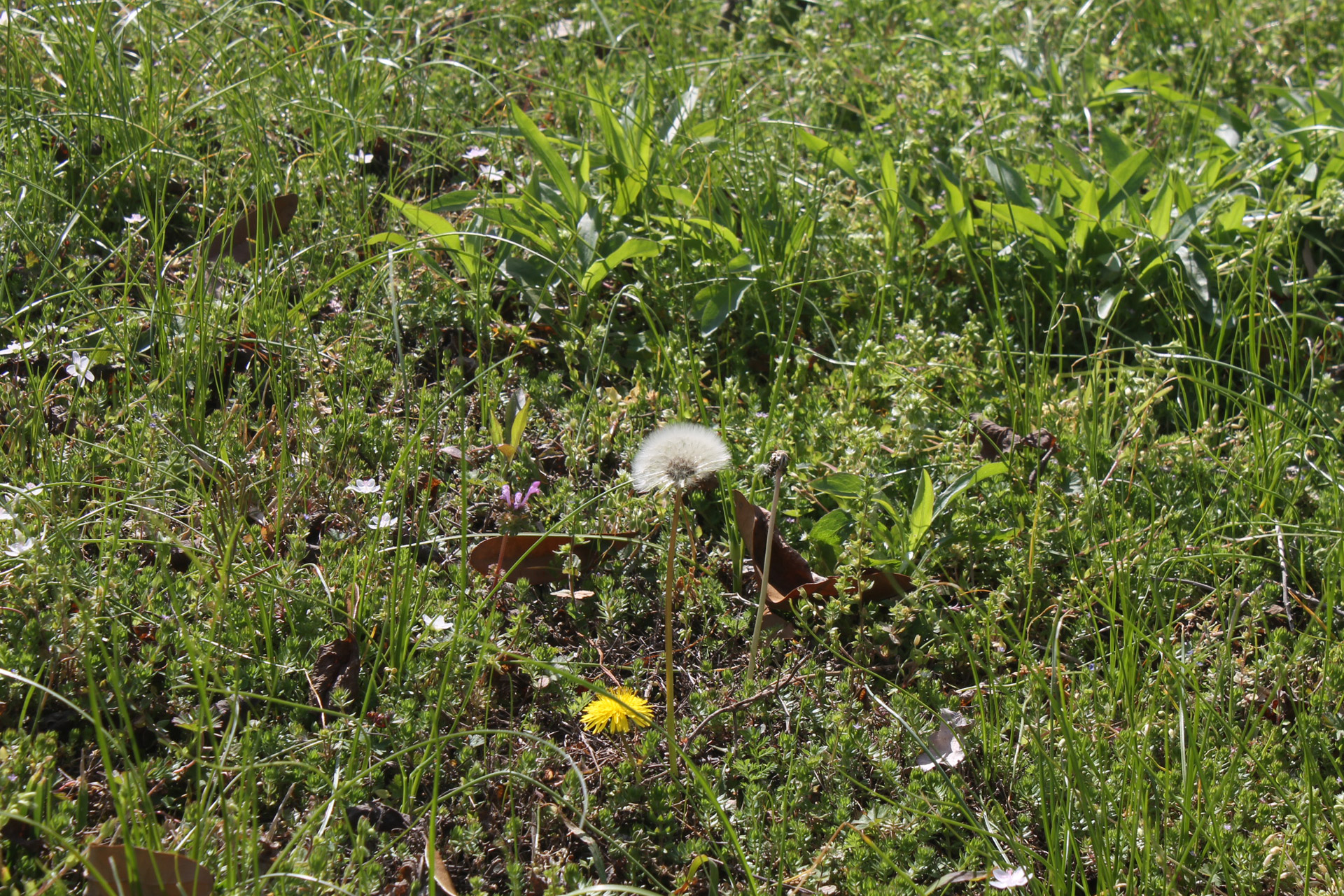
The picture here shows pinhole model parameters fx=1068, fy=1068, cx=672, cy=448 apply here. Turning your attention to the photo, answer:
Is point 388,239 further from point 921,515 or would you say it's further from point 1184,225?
point 1184,225

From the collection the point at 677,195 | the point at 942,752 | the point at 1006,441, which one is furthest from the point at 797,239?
the point at 942,752

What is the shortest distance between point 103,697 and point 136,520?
0.43 meters

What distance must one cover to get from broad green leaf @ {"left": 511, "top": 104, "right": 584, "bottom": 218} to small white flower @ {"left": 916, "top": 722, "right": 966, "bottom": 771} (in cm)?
161

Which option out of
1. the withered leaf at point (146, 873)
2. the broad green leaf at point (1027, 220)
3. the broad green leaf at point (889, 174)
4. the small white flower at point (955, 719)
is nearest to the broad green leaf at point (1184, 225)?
the broad green leaf at point (1027, 220)

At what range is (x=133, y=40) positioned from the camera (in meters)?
3.31

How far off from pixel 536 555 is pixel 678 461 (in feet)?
1.85

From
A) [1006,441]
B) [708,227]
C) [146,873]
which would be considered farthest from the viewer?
[708,227]

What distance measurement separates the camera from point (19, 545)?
1.79m

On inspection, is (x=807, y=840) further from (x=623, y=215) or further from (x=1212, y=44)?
(x=1212, y=44)

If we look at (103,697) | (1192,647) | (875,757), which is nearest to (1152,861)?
(875,757)

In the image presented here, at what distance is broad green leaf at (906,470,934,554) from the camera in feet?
6.86

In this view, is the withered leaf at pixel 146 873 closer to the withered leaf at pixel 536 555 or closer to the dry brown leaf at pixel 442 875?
the dry brown leaf at pixel 442 875

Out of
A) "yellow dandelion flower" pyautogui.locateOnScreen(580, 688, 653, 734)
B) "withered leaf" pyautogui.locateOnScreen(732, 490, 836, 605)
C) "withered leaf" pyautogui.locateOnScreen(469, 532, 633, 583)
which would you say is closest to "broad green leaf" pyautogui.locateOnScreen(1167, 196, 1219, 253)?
"withered leaf" pyautogui.locateOnScreen(732, 490, 836, 605)

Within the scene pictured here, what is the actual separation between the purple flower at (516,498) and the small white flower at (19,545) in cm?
84
